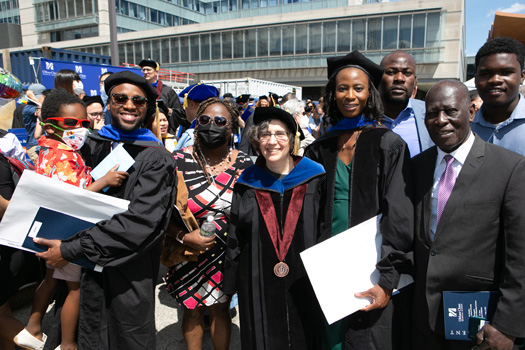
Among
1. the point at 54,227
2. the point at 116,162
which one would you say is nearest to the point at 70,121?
the point at 116,162

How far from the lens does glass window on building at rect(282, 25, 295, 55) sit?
32.2m

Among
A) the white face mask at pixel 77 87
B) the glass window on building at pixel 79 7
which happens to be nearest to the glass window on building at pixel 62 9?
the glass window on building at pixel 79 7

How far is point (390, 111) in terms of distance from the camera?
325 cm

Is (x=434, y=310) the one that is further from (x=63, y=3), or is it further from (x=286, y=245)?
(x=63, y=3)

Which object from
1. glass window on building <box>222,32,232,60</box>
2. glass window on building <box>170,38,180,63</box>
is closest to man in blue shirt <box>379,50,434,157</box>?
glass window on building <box>222,32,232,60</box>

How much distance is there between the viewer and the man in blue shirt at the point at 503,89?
7.86 feet

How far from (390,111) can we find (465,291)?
1.78 m

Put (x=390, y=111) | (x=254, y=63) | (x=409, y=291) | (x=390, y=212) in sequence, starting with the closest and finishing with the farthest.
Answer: (x=390, y=212) < (x=409, y=291) < (x=390, y=111) < (x=254, y=63)

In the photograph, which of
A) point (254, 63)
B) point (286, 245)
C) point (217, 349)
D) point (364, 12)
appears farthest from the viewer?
point (254, 63)

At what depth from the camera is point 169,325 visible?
3818 millimetres

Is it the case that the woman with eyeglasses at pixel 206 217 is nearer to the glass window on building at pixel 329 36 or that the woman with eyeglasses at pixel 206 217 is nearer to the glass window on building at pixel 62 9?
the glass window on building at pixel 329 36

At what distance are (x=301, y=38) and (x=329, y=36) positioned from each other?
8.34 feet

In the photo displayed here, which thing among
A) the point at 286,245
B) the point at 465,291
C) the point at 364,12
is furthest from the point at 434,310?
the point at 364,12

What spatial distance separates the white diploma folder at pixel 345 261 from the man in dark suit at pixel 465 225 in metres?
0.25
